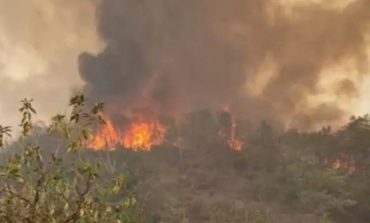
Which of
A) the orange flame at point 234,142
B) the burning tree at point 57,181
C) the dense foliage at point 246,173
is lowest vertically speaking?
the burning tree at point 57,181

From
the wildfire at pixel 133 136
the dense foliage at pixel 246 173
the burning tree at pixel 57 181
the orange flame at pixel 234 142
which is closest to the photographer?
the burning tree at pixel 57 181

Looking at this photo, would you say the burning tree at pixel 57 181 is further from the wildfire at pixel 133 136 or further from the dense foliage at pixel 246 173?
the wildfire at pixel 133 136

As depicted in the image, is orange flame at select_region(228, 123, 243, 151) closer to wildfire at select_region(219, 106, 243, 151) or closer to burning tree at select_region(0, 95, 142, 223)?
wildfire at select_region(219, 106, 243, 151)

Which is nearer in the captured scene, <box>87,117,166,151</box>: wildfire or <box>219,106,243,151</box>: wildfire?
<box>219,106,243,151</box>: wildfire

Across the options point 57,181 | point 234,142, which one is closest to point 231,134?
point 234,142

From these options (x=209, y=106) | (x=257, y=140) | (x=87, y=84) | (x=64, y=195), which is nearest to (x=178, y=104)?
(x=209, y=106)

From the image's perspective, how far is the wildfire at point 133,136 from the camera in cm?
7338

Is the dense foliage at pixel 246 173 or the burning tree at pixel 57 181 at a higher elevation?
the dense foliage at pixel 246 173

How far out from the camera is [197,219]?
43.8 metres

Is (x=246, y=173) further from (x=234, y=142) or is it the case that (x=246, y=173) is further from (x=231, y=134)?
(x=231, y=134)

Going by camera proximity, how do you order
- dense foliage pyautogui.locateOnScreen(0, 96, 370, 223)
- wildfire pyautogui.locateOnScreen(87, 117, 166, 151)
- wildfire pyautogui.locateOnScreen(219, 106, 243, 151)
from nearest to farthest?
1. dense foliage pyautogui.locateOnScreen(0, 96, 370, 223)
2. wildfire pyautogui.locateOnScreen(219, 106, 243, 151)
3. wildfire pyautogui.locateOnScreen(87, 117, 166, 151)

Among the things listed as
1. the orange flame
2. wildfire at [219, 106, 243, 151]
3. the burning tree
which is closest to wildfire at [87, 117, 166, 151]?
wildfire at [219, 106, 243, 151]

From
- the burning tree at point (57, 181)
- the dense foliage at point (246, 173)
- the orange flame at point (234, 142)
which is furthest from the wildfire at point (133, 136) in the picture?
the burning tree at point (57, 181)

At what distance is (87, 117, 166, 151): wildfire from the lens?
73375 millimetres
